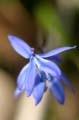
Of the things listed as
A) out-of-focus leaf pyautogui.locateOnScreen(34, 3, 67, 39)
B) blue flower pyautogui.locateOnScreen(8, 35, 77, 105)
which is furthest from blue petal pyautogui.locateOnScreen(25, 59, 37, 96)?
out-of-focus leaf pyautogui.locateOnScreen(34, 3, 67, 39)

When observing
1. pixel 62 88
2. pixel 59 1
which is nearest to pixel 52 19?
pixel 59 1

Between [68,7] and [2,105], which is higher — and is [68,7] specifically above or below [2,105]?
above

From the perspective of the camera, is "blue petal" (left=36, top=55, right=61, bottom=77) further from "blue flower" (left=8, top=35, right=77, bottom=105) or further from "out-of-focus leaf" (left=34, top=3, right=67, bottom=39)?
"out-of-focus leaf" (left=34, top=3, right=67, bottom=39)

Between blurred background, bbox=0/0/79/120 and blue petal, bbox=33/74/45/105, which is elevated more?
blurred background, bbox=0/0/79/120

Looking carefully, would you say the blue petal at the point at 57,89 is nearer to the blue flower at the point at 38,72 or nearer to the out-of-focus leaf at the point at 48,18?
the blue flower at the point at 38,72

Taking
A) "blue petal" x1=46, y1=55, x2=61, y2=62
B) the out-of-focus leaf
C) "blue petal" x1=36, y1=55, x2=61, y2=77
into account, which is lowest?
"blue petal" x1=36, y1=55, x2=61, y2=77

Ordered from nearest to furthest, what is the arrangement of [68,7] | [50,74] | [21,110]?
[50,74], [68,7], [21,110]

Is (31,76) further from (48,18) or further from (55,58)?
(48,18)

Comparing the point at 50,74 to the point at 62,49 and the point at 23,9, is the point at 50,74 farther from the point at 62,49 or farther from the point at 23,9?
the point at 23,9

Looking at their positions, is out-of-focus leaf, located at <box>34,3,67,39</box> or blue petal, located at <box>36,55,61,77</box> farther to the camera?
out-of-focus leaf, located at <box>34,3,67,39</box>
